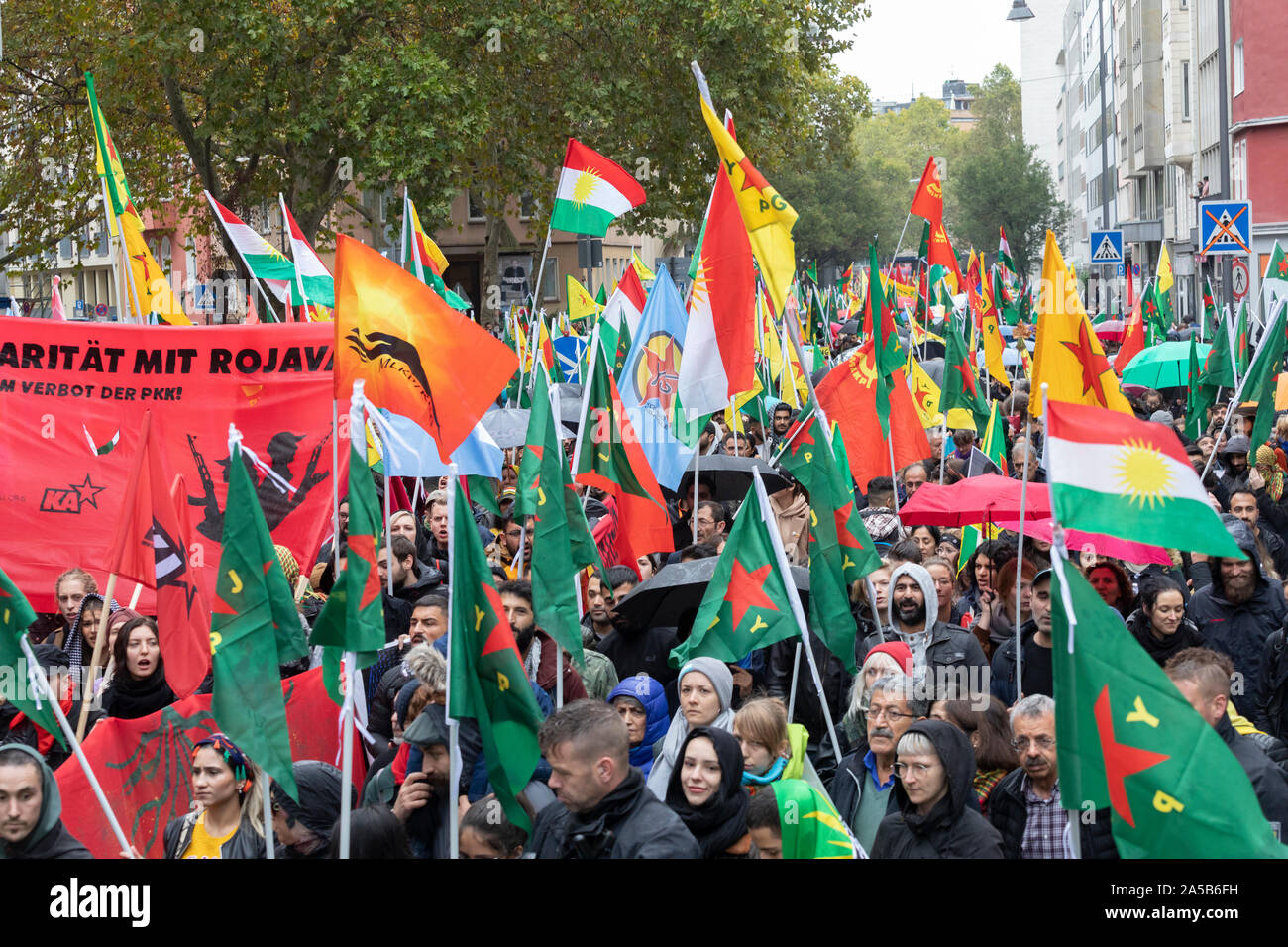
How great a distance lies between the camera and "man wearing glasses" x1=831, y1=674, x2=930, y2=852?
5.85 m

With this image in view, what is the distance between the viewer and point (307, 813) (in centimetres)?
557

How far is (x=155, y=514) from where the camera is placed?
6789 millimetres

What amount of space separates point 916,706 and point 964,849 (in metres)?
1.06

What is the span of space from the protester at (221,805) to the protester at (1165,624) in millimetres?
3795

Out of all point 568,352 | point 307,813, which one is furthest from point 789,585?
point 568,352

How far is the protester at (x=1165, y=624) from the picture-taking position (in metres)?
7.38

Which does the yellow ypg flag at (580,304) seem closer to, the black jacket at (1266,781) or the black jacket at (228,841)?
the black jacket at (228,841)

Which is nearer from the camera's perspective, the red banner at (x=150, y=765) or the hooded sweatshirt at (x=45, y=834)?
the hooded sweatshirt at (x=45, y=834)

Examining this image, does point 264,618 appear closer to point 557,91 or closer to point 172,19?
point 172,19

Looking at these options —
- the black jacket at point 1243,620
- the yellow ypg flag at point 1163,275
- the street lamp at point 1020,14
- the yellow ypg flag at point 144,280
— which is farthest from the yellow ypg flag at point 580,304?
the street lamp at point 1020,14

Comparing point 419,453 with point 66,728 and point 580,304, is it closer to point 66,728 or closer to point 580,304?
point 66,728

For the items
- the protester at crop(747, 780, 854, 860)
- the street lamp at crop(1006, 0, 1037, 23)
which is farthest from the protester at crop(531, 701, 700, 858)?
the street lamp at crop(1006, 0, 1037, 23)

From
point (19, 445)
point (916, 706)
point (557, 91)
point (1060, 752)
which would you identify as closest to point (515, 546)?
point (19, 445)

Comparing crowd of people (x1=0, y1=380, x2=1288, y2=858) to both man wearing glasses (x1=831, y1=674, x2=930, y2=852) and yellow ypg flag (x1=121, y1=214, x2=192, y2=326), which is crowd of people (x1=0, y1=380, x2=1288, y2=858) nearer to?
man wearing glasses (x1=831, y1=674, x2=930, y2=852)
